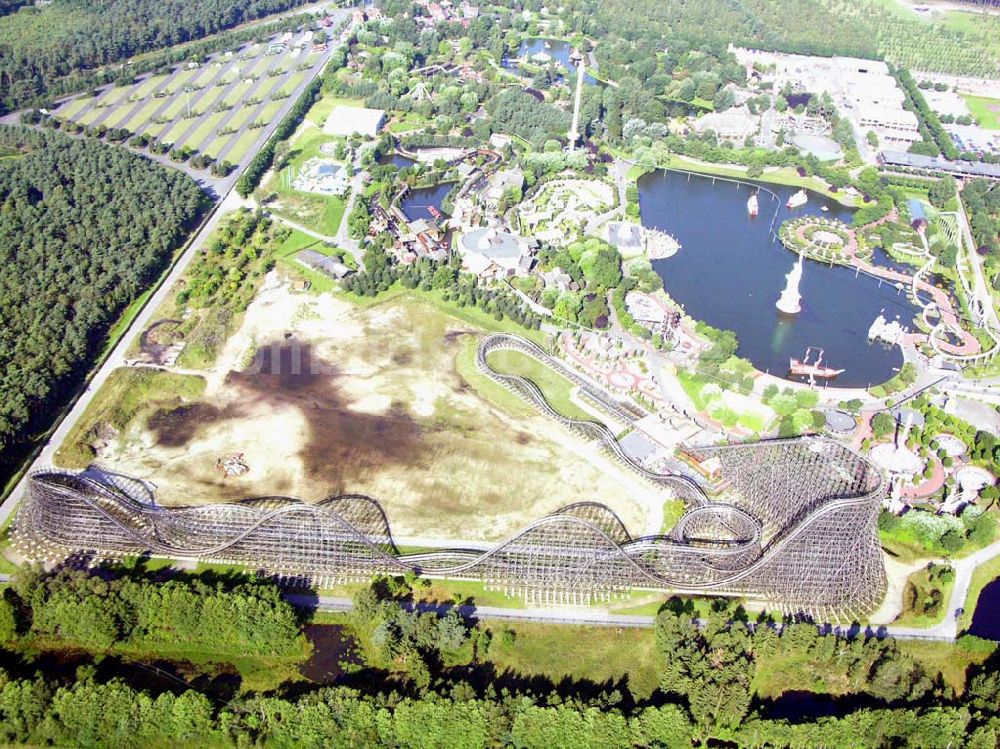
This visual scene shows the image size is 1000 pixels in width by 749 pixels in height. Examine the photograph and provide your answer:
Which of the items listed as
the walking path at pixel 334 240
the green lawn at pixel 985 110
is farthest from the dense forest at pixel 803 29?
the walking path at pixel 334 240

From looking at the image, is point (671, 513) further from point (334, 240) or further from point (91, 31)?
point (91, 31)

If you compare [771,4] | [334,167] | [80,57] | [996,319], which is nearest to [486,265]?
[334,167]

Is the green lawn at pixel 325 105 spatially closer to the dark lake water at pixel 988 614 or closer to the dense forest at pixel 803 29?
the dense forest at pixel 803 29

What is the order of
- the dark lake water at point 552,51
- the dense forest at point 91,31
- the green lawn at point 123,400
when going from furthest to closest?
the dark lake water at point 552,51 < the dense forest at point 91,31 < the green lawn at point 123,400

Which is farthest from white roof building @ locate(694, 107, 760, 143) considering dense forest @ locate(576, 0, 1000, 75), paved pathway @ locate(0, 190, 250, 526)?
paved pathway @ locate(0, 190, 250, 526)

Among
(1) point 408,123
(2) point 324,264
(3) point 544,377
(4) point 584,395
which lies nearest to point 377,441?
(3) point 544,377
